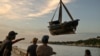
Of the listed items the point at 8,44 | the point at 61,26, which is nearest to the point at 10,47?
the point at 8,44

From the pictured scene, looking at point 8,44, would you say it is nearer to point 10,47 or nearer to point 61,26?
point 10,47

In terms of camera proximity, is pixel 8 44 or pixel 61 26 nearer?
pixel 8 44

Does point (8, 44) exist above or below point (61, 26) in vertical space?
below

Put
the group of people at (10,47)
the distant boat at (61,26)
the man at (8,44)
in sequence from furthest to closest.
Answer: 1. the distant boat at (61,26)
2. the man at (8,44)
3. the group of people at (10,47)

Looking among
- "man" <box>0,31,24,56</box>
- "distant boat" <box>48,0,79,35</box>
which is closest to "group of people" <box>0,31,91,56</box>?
"man" <box>0,31,24,56</box>

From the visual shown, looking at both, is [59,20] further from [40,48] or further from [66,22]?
[40,48]

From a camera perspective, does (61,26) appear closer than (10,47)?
No

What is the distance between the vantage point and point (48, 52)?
7996 mm

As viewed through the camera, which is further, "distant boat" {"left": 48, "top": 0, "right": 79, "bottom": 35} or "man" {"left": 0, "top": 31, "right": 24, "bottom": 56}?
"distant boat" {"left": 48, "top": 0, "right": 79, "bottom": 35}

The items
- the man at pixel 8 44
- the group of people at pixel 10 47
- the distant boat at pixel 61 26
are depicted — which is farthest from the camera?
the distant boat at pixel 61 26

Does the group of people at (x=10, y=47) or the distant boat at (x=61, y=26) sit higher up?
the distant boat at (x=61, y=26)

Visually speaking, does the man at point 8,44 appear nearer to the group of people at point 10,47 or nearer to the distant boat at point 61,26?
the group of people at point 10,47

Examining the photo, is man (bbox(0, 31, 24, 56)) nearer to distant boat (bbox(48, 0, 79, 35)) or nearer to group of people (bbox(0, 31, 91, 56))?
group of people (bbox(0, 31, 91, 56))

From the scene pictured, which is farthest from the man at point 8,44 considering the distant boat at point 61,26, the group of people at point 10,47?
the distant boat at point 61,26
